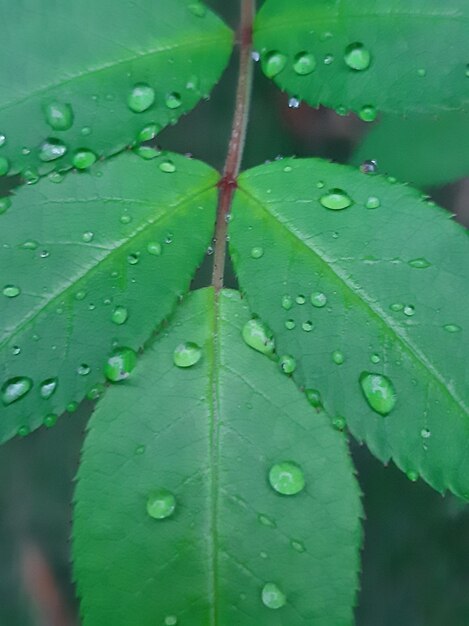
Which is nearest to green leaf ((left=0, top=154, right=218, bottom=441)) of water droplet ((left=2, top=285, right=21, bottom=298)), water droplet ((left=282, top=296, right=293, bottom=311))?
water droplet ((left=2, top=285, right=21, bottom=298))

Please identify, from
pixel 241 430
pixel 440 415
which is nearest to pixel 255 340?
pixel 241 430

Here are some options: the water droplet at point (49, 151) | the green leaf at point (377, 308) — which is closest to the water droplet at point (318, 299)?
the green leaf at point (377, 308)

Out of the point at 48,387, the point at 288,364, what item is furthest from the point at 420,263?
the point at 48,387

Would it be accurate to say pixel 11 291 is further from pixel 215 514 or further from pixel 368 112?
pixel 368 112

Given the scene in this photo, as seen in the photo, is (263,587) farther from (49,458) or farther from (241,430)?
(49,458)

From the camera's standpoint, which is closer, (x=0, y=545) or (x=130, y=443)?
(x=130, y=443)

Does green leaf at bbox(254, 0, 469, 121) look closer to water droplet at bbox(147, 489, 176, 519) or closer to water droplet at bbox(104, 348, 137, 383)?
water droplet at bbox(104, 348, 137, 383)
